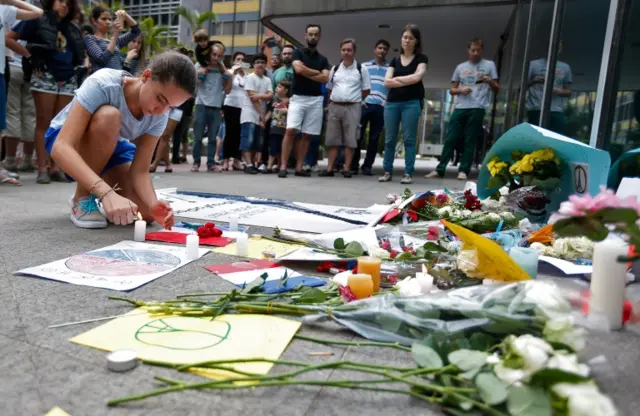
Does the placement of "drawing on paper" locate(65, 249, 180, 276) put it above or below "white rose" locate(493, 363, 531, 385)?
below

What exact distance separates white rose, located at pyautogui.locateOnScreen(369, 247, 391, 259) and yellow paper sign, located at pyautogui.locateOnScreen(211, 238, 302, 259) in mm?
342

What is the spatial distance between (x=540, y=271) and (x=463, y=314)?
0.73 meters

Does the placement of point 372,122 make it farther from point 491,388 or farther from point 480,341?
point 491,388

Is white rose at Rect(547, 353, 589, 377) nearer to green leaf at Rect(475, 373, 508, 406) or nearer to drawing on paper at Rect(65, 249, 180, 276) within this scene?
green leaf at Rect(475, 373, 508, 406)

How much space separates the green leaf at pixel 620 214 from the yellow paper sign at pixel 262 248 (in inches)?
49.2

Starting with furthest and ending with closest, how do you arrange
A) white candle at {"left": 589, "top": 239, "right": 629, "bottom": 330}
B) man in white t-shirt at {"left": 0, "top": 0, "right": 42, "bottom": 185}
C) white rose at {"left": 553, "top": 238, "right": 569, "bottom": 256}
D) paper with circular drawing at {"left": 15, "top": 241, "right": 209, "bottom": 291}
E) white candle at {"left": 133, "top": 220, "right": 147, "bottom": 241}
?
1. man in white t-shirt at {"left": 0, "top": 0, "right": 42, "bottom": 185}
2. white candle at {"left": 133, "top": 220, "right": 147, "bottom": 241}
3. white rose at {"left": 553, "top": 238, "right": 569, "bottom": 256}
4. paper with circular drawing at {"left": 15, "top": 241, "right": 209, "bottom": 291}
5. white candle at {"left": 589, "top": 239, "right": 629, "bottom": 330}

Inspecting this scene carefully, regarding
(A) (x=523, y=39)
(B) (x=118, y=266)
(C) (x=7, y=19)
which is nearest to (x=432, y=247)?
(B) (x=118, y=266)

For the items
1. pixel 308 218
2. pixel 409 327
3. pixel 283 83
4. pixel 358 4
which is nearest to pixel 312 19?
pixel 358 4

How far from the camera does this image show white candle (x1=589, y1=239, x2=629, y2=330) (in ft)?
4.19

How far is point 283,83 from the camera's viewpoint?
21.8 ft

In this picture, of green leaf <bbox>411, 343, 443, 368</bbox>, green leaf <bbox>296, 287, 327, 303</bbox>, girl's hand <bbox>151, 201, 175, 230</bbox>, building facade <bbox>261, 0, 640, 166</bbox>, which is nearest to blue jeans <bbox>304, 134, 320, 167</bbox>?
building facade <bbox>261, 0, 640, 166</bbox>

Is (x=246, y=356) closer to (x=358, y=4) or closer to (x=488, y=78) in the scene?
(x=488, y=78)

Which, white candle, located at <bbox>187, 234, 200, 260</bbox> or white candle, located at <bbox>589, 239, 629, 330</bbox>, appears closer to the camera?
white candle, located at <bbox>589, 239, 629, 330</bbox>

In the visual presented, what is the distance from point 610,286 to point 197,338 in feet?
3.29
